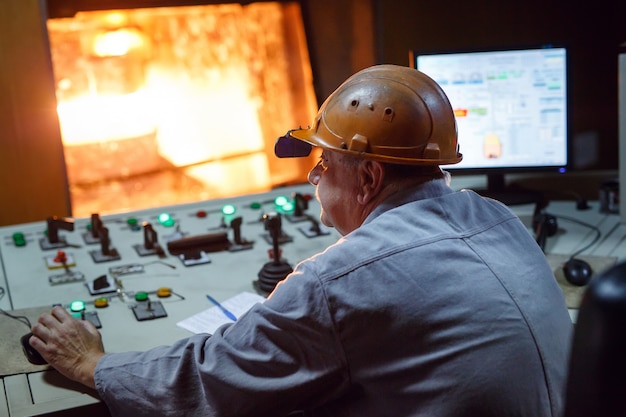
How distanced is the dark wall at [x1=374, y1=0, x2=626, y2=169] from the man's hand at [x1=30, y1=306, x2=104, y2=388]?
1770 millimetres

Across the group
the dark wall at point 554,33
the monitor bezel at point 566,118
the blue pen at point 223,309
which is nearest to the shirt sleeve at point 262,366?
the blue pen at point 223,309

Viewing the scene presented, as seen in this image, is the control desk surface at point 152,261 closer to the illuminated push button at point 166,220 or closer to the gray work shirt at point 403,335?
the illuminated push button at point 166,220

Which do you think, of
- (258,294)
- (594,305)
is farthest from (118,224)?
(594,305)

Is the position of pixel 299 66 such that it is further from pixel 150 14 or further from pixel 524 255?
pixel 524 255

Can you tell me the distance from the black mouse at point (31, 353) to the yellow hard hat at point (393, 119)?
722 mm

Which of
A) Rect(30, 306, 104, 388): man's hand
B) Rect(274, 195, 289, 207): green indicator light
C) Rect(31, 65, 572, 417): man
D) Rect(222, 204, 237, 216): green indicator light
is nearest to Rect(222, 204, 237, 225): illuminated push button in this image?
Rect(222, 204, 237, 216): green indicator light

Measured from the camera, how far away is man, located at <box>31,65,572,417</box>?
1304 mm

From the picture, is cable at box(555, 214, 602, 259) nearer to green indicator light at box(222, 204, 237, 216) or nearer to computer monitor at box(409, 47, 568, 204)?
computer monitor at box(409, 47, 568, 204)

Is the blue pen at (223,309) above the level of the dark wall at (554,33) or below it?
below

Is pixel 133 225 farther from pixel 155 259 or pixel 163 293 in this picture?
pixel 163 293

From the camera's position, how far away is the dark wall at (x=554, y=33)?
3.00m

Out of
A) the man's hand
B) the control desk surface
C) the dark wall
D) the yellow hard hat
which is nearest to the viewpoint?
the yellow hard hat

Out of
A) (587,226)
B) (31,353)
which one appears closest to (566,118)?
(587,226)

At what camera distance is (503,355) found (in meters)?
1.29
